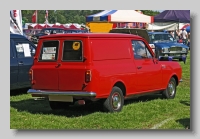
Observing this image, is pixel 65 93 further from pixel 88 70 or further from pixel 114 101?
pixel 114 101

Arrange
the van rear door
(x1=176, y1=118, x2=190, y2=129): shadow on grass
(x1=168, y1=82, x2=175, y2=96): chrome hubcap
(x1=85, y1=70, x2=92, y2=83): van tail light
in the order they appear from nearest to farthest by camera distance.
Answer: (x1=176, y1=118, x2=190, y2=129): shadow on grass, (x1=85, y1=70, x2=92, y2=83): van tail light, the van rear door, (x1=168, y1=82, x2=175, y2=96): chrome hubcap

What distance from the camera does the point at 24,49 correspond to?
12000 millimetres

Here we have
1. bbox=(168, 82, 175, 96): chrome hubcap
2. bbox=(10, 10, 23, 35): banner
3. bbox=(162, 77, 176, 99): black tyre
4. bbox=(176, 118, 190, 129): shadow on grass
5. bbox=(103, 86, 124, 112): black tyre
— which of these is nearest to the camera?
bbox=(176, 118, 190, 129): shadow on grass

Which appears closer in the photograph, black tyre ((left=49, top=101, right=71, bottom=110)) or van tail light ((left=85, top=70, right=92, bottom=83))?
van tail light ((left=85, top=70, right=92, bottom=83))

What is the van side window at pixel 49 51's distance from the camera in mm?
8805

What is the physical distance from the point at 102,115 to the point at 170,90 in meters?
2.86

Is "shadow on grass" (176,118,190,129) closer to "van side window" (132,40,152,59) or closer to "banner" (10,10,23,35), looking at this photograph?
"van side window" (132,40,152,59)

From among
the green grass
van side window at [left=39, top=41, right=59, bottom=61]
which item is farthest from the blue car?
van side window at [left=39, top=41, right=59, bottom=61]

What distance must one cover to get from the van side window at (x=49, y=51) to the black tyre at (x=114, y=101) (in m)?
1.34

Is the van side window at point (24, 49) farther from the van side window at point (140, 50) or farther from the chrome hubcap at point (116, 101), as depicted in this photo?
the chrome hubcap at point (116, 101)

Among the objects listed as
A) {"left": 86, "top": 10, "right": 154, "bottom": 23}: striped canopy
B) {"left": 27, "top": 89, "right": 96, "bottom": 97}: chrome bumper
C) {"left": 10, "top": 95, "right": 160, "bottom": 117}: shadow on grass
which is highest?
{"left": 86, "top": 10, "right": 154, "bottom": 23}: striped canopy

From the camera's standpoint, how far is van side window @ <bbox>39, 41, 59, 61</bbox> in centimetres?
880

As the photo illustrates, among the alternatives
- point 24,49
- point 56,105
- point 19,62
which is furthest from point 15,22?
point 56,105

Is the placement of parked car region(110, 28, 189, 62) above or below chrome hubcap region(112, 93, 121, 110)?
above
